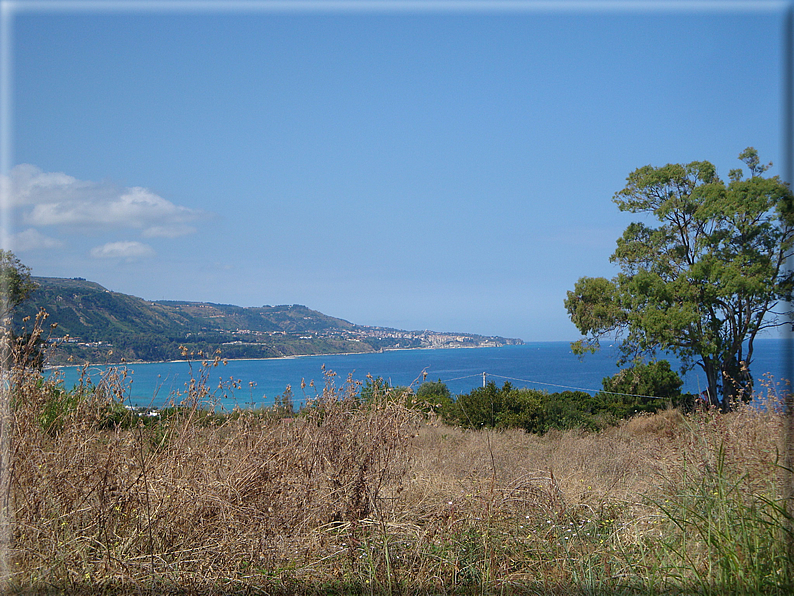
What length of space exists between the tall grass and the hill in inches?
33.8

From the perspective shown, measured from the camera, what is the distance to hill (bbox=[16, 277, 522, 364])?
5.46m

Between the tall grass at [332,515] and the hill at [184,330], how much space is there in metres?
0.86

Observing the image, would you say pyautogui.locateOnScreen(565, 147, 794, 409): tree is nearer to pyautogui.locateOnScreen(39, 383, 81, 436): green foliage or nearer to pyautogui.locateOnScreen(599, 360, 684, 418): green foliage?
pyautogui.locateOnScreen(599, 360, 684, 418): green foliage

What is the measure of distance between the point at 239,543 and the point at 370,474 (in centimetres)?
104

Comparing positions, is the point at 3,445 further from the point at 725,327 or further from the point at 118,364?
the point at 725,327

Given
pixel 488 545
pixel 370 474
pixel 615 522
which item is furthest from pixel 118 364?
pixel 615 522

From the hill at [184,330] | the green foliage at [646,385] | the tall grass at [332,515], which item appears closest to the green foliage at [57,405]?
the tall grass at [332,515]

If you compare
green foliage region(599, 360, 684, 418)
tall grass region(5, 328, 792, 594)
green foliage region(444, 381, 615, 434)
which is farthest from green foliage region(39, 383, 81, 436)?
green foliage region(599, 360, 684, 418)

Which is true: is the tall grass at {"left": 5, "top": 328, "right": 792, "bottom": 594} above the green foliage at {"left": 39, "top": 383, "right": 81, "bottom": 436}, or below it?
below

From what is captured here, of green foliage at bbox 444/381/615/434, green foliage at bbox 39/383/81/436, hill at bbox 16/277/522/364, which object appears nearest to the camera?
green foliage at bbox 39/383/81/436

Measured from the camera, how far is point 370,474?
3906 mm

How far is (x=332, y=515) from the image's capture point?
377cm

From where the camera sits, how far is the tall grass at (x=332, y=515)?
2.95m

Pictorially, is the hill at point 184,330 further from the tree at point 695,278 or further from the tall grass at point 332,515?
the tree at point 695,278
